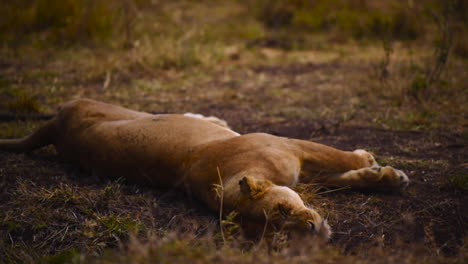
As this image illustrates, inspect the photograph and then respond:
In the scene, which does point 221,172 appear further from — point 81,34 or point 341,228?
point 81,34

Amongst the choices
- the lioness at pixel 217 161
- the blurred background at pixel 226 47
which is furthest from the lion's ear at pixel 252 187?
the blurred background at pixel 226 47

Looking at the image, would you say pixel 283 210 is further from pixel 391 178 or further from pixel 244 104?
pixel 244 104

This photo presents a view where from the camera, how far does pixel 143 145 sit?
3.06 meters

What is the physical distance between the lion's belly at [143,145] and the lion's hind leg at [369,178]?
0.89m

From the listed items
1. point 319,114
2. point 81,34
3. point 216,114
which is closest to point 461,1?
point 319,114

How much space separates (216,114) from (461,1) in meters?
6.47

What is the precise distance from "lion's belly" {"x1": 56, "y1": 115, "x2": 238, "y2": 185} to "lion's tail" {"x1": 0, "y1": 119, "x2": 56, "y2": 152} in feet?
0.95

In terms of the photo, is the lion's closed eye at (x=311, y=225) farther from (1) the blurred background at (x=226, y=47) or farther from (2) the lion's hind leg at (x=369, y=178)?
(1) the blurred background at (x=226, y=47)

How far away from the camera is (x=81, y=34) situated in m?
8.69

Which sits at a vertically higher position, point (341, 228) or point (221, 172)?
point (221, 172)

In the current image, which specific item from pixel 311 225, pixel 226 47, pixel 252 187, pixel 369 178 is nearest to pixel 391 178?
pixel 369 178

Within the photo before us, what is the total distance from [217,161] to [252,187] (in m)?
0.50

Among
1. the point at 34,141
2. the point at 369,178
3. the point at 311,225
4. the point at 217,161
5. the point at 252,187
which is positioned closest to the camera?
the point at 311,225

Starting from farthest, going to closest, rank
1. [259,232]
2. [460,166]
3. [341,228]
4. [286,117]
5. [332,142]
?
[286,117]
[332,142]
[460,166]
[341,228]
[259,232]
